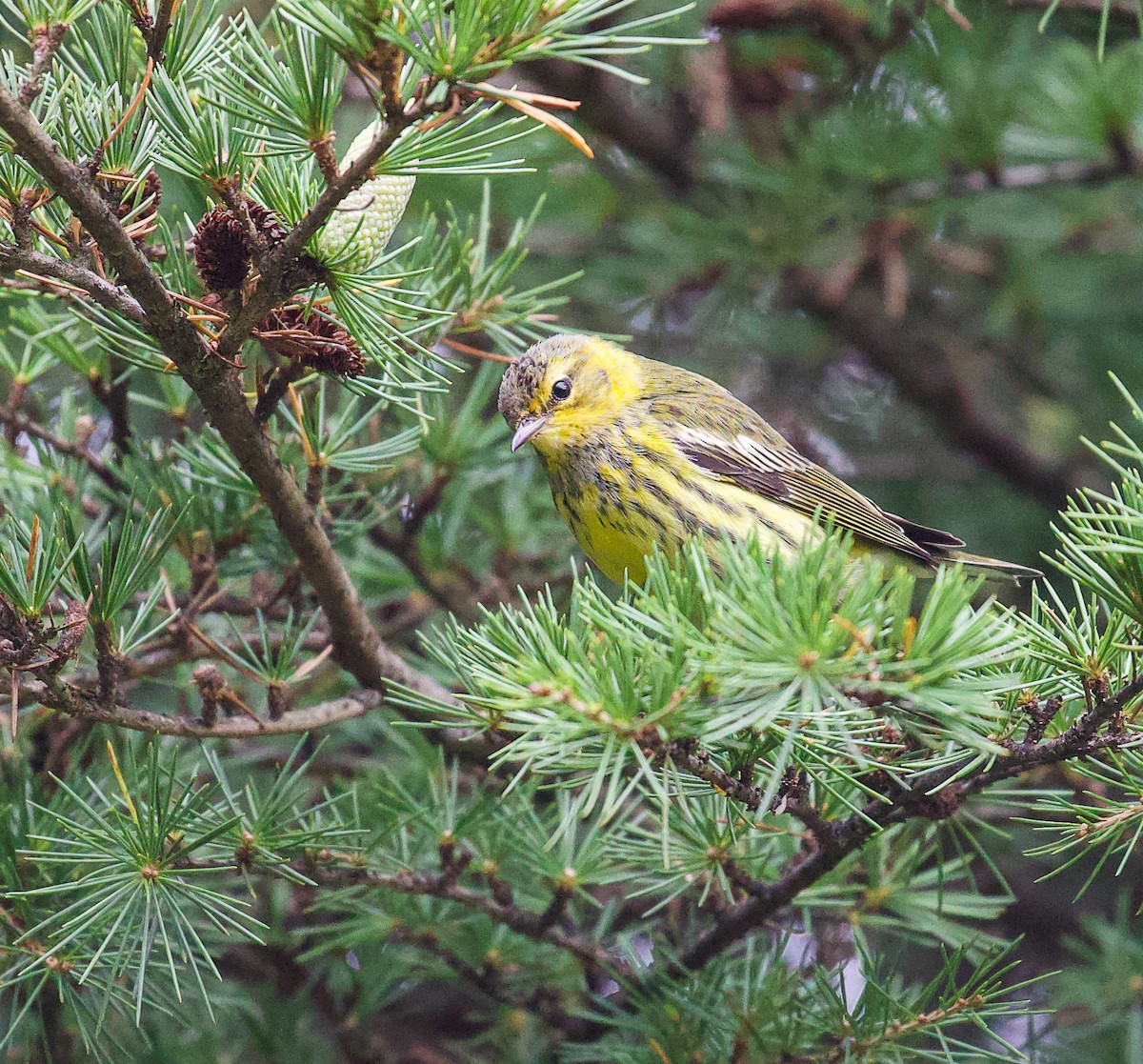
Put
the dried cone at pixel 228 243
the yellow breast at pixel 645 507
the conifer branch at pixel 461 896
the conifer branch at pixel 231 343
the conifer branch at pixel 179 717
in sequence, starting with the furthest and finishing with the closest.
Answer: the yellow breast at pixel 645 507 → the conifer branch at pixel 461 896 → the conifer branch at pixel 179 717 → the dried cone at pixel 228 243 → the conifer branch at pixel 231 343

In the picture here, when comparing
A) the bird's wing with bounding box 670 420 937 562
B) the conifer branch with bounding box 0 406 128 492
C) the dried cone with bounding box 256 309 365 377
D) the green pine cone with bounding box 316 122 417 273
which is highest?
the green pine cone with bounding box 316 122 417 273

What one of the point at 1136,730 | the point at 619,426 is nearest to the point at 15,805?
the point at 619,426

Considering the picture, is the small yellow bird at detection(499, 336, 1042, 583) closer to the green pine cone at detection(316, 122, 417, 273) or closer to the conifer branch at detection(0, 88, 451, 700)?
the conifer branch at detection(0, 88, 451, 700)

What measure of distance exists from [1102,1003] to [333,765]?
1.91 metres

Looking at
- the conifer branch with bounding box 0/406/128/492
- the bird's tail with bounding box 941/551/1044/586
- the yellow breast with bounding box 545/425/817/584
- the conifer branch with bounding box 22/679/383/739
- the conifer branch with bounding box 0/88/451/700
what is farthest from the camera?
the bird's tail with bounding box 941/551/1044/586

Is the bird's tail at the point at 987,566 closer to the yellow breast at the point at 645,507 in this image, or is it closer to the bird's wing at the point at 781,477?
the bird's wing at the point at 781,477

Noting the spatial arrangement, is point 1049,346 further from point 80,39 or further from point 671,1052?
point 80,39

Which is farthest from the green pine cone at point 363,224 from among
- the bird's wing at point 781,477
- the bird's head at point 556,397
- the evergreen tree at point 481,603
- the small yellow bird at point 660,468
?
the bird's wing at point 781,477

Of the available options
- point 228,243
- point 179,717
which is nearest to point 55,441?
point 179,717

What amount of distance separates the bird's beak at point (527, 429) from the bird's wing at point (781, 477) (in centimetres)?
31

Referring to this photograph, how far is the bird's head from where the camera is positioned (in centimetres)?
271

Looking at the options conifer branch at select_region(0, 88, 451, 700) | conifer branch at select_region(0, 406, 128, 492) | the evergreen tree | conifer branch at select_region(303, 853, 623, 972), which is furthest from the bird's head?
conifer branch at select_region(303, 853, 623, 972)

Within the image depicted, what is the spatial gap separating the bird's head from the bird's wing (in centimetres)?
19

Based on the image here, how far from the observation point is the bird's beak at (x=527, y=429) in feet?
8.48
